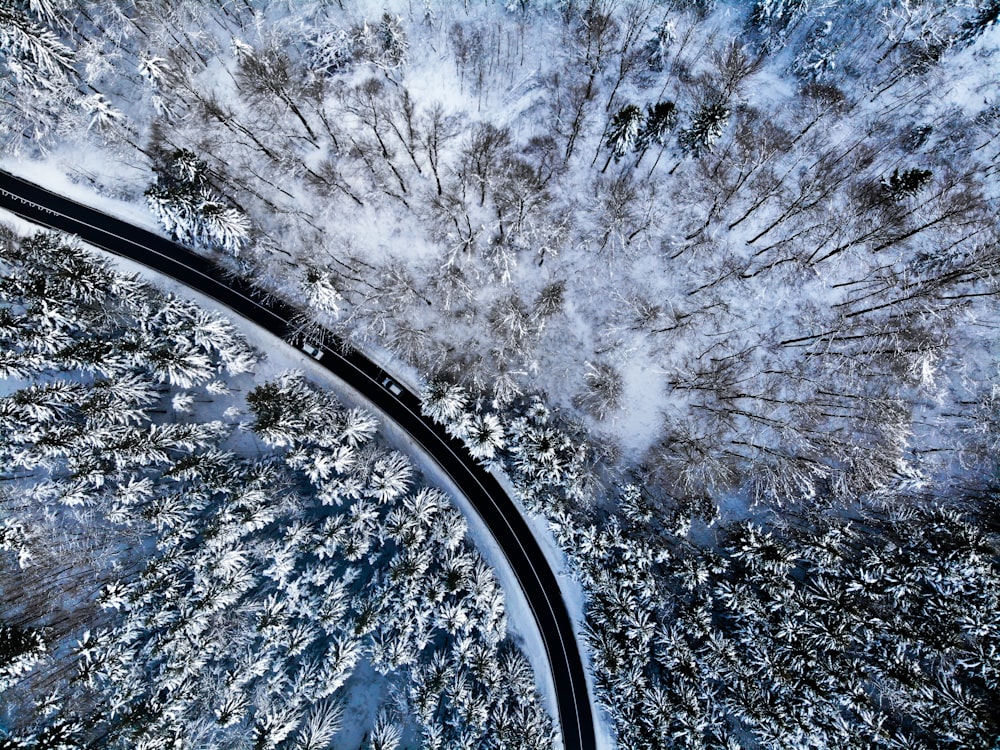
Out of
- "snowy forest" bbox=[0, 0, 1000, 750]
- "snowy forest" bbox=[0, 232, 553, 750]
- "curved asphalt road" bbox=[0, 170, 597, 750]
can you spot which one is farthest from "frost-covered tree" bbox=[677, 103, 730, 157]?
"snowy forest" bbox=[0, 232, 553, 750]

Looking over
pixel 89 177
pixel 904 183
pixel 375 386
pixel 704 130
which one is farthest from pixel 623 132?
pixel 89 177

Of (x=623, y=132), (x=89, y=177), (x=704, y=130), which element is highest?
(x=704, y=130)

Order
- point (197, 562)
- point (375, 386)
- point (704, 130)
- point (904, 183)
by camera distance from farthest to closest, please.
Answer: point (375, 386) < point (904, 183) < point (704, 130) < point (197, 562)

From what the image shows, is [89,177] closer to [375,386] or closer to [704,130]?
[375,386]

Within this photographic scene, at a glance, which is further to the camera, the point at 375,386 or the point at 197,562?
the point at 375,386

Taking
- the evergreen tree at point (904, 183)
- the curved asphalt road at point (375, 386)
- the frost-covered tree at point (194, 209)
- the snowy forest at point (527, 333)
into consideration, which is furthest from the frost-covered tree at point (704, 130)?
the frost-covered tree at point (194, 209)

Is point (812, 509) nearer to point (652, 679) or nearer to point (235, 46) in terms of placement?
point (652, 679)
